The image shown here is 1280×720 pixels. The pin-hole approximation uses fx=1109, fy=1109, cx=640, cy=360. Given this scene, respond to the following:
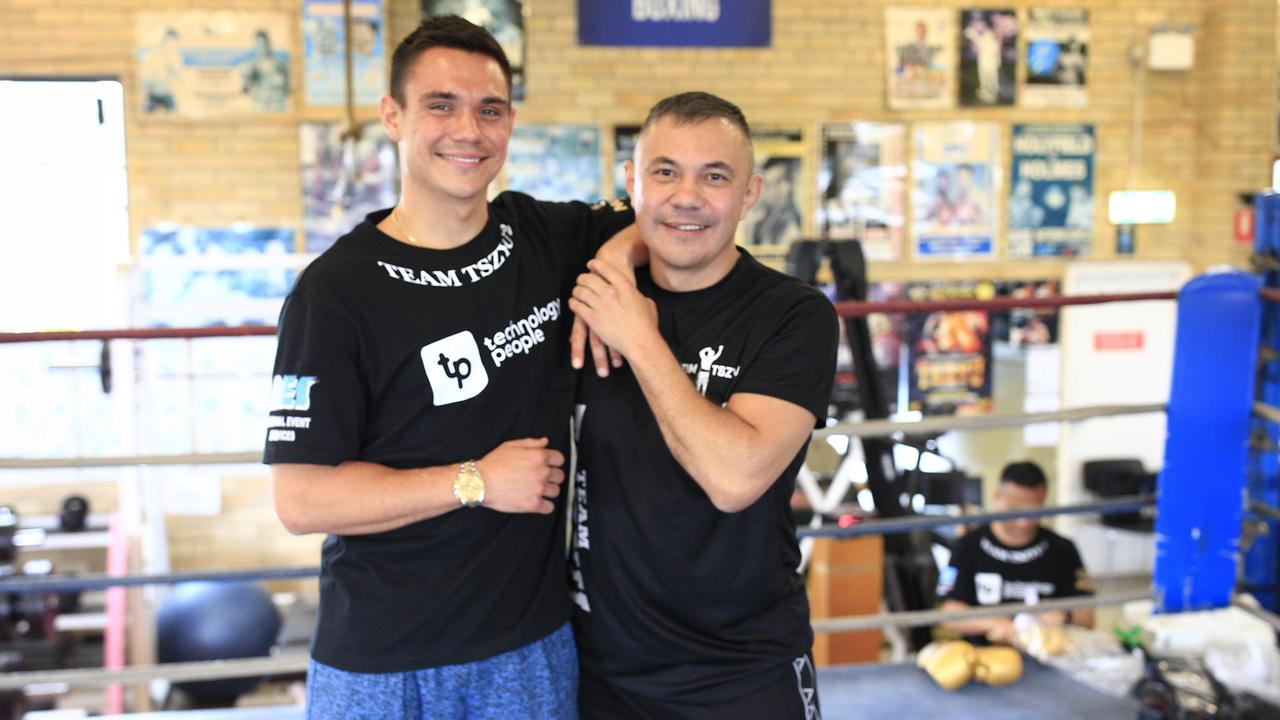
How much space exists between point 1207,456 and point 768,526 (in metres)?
1.55

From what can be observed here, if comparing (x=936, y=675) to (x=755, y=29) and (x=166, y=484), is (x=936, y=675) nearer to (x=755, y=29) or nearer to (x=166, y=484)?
(x=755, y=29)

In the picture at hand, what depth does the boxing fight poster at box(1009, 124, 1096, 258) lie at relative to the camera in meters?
7.68

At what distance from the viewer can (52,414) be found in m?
6.88

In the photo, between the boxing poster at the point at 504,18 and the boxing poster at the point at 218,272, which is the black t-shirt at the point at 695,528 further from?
the boxing poster at the point at 504,18

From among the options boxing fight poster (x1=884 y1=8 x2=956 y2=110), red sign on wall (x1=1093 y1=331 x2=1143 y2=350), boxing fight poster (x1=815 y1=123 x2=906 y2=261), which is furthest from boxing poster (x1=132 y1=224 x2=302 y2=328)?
red sign on wall (x1=1093 y1=331 x2=1143 y2=350)

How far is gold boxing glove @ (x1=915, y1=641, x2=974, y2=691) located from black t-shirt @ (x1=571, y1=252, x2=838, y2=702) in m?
1.06

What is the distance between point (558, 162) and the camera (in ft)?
23.5

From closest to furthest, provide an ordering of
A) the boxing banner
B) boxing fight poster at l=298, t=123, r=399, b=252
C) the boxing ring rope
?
the boxing ring rope < the boxing banner < boxing fight poster at l=298, t=123, r=399, b=252

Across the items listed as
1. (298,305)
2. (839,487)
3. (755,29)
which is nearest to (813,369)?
(298,305)

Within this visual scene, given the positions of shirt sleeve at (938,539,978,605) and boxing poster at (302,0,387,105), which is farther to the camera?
boxing poster at (302,0,387,105)

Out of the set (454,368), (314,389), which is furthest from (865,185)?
(314,389)

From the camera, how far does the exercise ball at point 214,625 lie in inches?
229

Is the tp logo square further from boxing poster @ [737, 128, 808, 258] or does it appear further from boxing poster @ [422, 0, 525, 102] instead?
boxing poster @ [737, 128, 808, 258]

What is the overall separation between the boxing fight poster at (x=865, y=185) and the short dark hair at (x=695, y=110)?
5938mm
